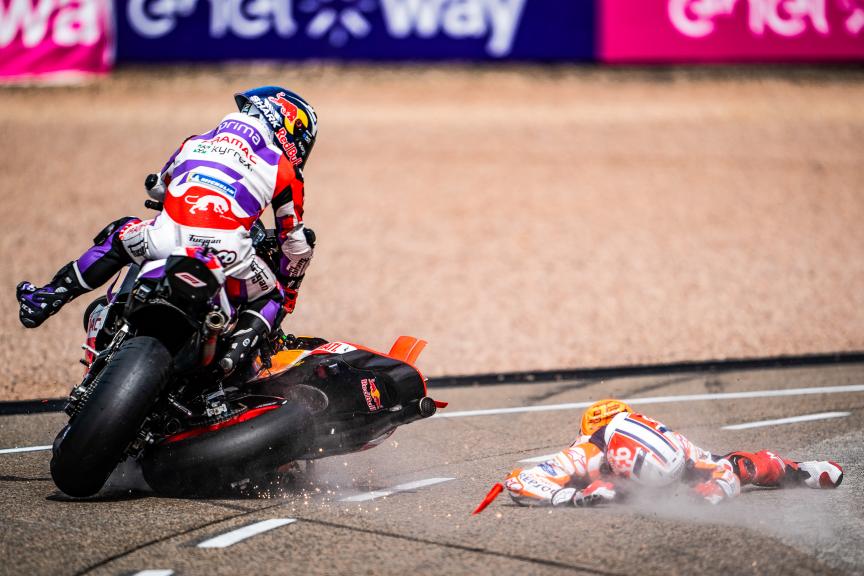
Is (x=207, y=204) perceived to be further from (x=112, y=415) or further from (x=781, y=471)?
(x=781, y=471)

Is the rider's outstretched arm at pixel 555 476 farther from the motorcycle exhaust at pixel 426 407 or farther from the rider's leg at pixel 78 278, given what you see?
the rider's leg at pixel 78 278

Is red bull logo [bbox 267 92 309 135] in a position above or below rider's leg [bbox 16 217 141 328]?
above

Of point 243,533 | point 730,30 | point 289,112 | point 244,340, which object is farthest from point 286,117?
point 730,30

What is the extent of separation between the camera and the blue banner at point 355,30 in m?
17.1

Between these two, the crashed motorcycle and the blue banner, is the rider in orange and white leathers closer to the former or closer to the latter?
the crashed motorcycle

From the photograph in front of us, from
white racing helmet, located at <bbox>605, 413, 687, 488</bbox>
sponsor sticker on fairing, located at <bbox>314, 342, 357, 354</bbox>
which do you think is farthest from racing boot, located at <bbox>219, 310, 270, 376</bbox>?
white racing helmet, located at <bbox>605, 413, 687, 488</bbox>

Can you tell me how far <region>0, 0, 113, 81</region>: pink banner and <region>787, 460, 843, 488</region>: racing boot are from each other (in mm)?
13286

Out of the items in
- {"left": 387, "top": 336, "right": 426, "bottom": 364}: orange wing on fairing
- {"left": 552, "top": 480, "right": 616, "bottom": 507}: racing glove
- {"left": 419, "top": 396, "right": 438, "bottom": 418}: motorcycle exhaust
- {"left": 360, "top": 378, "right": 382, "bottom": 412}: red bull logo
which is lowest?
{"left": 552, "top": 480, "right": 616, "bottom": 507}: racing glove

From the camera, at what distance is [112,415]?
4.88m

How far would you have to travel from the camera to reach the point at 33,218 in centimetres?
1327

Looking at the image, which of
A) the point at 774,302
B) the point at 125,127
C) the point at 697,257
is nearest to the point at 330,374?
the point at 774,302

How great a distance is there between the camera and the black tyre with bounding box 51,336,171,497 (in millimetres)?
4891

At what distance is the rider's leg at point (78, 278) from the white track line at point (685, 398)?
274 cm

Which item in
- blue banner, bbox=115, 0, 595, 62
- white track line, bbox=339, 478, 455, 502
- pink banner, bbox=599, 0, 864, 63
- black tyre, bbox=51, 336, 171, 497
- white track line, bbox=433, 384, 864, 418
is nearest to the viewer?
black tyre, bbox=51, 336, 171, 497
